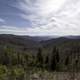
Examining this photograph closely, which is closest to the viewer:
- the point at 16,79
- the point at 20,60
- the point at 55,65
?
the point at 16,79

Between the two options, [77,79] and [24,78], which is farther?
[24,78]

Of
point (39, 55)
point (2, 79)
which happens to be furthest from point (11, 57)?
point (2, 79)

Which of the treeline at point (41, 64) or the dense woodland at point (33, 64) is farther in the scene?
the treeline at point (41, 64)

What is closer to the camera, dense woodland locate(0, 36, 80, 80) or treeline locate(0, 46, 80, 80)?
dense woodland locate(0, 36, 80, 80)

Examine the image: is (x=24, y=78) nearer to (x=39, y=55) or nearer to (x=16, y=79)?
(x=16, y=79)

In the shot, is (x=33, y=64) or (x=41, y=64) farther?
(x=33, y=64)

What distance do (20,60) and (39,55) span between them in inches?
578

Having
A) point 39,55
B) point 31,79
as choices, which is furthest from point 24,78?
point 39,55

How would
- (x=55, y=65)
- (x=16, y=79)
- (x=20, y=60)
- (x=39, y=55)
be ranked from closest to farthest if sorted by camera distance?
1. (x=16, y=79)
2. (x=55, y=65)
3. (x=39, y=55)
4. (x=20, y=60)

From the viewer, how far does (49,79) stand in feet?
29.6

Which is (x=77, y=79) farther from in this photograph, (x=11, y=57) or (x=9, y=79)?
(x=11, y=57)

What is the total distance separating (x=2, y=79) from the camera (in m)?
9.30

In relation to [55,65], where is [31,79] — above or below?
above

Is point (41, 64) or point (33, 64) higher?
point (41, 64)
